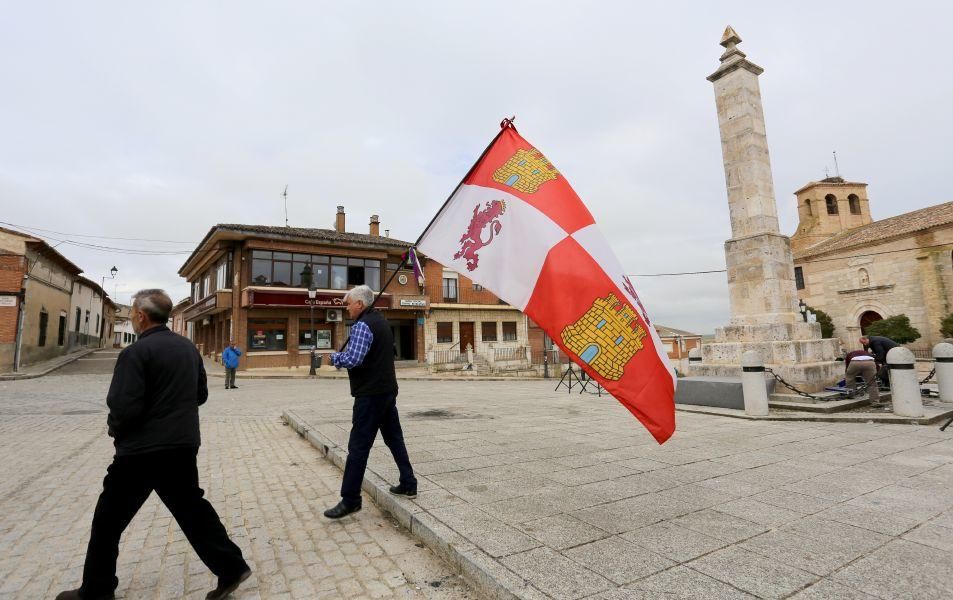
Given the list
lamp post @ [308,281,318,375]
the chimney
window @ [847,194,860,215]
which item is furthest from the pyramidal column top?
window @ [847,194,860,215]

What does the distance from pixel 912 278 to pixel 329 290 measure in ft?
125

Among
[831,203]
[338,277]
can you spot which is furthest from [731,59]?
[831,203]

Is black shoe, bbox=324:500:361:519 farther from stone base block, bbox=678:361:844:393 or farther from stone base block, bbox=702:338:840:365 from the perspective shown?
stone base block, bbox=702:338:840:365

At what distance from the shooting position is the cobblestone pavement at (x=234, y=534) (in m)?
2.66

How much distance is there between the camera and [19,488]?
4562 mm

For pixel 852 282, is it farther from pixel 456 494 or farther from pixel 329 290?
pixel 456 494

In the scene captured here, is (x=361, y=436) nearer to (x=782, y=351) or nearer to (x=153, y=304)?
(x=153, y=304)

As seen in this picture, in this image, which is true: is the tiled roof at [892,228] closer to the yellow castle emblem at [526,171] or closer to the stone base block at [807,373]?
the stone base block at [807,373]

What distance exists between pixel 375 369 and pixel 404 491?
3.62 ft

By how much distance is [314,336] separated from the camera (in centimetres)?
2553

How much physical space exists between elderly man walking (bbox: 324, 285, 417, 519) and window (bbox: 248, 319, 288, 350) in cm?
2287

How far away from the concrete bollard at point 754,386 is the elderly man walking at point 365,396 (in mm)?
6455

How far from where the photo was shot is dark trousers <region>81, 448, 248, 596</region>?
2426mm

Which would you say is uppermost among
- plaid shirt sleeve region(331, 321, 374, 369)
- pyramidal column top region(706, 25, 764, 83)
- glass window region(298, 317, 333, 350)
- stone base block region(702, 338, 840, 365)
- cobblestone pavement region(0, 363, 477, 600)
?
pyramidal column top region(706, 25, 764, 83)
